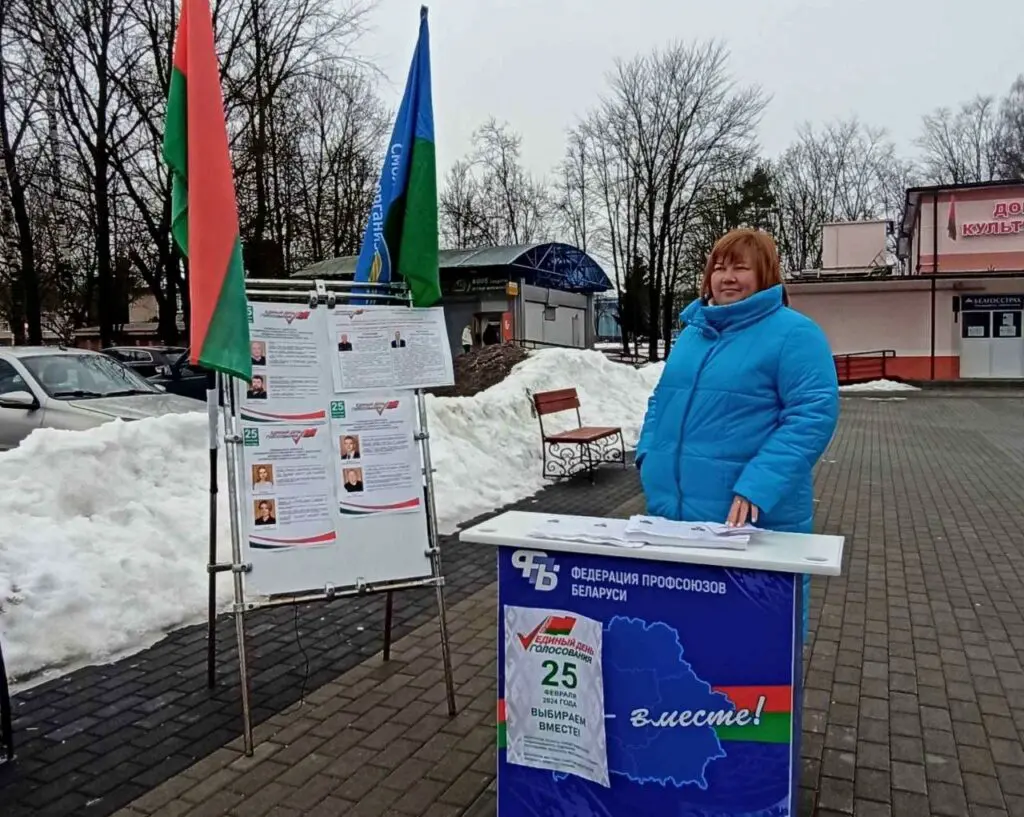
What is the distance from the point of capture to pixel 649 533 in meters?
2.51

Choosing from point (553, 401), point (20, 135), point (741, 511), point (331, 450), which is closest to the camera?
point (741, 511)

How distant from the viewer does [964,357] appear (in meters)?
29.4

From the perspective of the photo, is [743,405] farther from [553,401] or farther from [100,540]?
[553,401]

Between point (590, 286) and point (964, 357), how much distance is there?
14.7m

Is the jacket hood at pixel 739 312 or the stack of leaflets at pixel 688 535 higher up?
the jacket hood at pixel 739 312

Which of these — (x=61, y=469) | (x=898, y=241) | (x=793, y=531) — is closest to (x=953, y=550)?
(x=793, y=531)

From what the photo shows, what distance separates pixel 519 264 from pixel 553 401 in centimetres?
1950

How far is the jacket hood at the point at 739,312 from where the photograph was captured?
283 cm

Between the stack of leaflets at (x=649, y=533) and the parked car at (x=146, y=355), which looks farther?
the parked car at (x=146, y=355)

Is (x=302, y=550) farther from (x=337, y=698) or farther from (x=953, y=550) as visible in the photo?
(x=953, y=550)

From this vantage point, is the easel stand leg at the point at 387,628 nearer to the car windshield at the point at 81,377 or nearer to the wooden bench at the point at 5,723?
the wooden bench at the point at 5,723

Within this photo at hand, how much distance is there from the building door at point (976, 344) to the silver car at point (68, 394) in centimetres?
2767

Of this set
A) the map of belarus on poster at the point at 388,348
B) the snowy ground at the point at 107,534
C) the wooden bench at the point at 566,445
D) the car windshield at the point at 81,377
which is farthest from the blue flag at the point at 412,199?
the car windshield at the point at 81,377

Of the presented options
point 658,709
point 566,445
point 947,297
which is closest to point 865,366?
point 947,297
